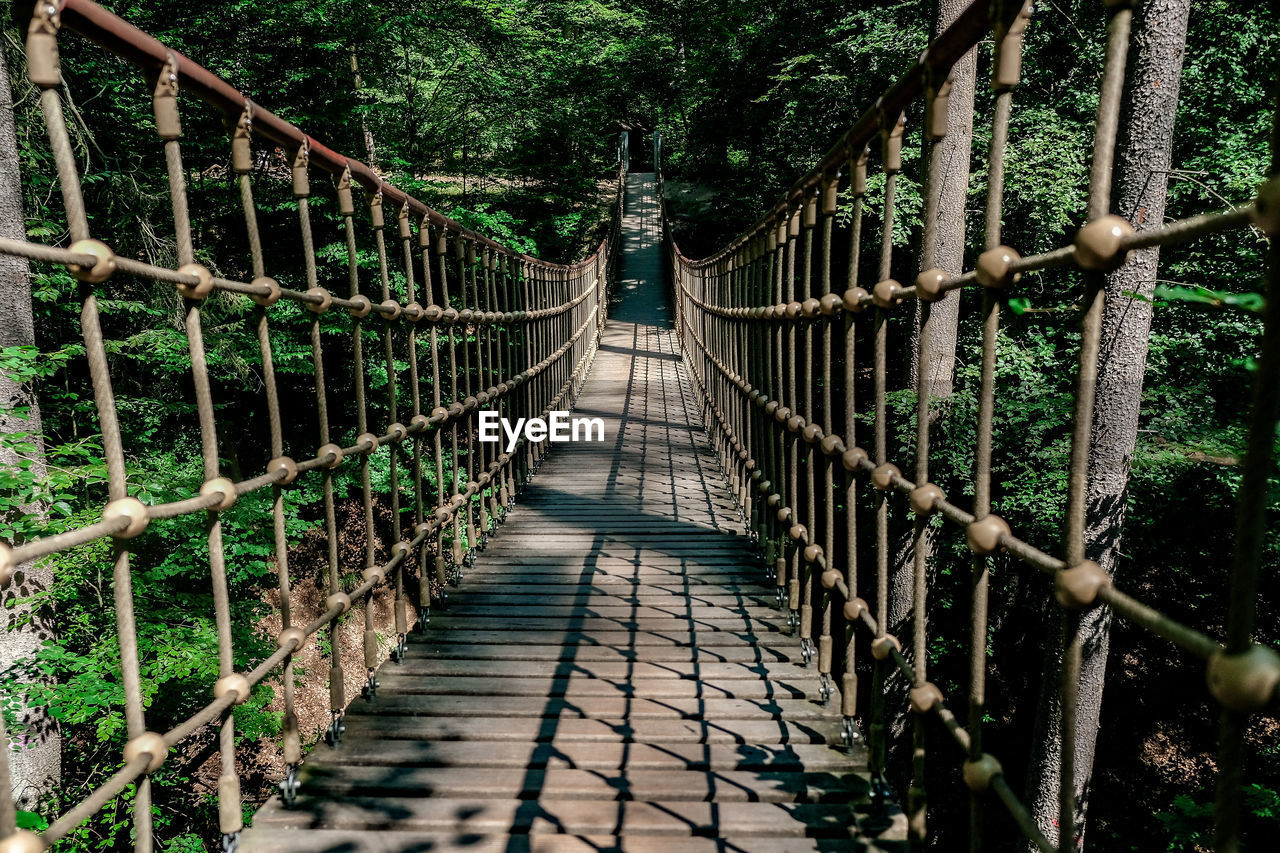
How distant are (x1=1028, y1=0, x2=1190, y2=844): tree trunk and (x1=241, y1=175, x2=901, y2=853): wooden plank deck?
2698 mm

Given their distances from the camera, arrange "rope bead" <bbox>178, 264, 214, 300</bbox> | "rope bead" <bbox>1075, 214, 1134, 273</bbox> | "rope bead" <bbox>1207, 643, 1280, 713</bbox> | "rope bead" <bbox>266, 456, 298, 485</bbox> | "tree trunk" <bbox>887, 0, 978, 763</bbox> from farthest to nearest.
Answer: "tree trunk" <bbox>887, 0, 978, 763</bbox> < "rope bead" <bbox>266, 456, 298, 485</bbox> < "rope bead" <bbox>178, 264, 214, 300</bbox> < "rope bead" <bbox>1075, 214, 1134, 273</bbox> < "rope bead" <bbox>1207, 643, 1280, 713</bbox>

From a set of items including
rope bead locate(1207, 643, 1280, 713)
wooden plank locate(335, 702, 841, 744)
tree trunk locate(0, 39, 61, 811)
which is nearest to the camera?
rope bead locate(1207, 643, 1280, 713)

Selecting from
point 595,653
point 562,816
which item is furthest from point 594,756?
point 595,653

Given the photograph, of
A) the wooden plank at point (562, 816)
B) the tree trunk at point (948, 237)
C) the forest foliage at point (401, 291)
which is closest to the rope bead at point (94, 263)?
the wooden plank at point (562, 816)

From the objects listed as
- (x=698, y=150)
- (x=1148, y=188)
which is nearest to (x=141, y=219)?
(x=1148, y=188)

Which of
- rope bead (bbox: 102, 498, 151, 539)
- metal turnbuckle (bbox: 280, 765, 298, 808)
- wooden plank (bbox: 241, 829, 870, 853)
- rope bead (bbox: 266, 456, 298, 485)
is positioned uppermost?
rope bead (bbox: 102, 498, 151, 539)

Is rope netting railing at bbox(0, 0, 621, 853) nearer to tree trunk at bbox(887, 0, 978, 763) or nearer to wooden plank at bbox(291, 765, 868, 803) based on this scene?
wooden plank at bbox(291, 765, 868, 803)

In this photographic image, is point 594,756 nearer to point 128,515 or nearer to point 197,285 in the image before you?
point 128,515

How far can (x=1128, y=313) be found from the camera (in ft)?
14.6

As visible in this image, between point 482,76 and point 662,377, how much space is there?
5.26 m

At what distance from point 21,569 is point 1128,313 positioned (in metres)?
6.66

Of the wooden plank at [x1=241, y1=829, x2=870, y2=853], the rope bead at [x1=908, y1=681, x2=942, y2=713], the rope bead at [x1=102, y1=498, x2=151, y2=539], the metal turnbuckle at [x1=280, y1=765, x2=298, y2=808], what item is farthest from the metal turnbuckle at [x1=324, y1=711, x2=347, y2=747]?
the rope bead at [x1=908, y1=681, x2=942, y2=713]

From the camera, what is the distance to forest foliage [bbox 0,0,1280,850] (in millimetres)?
5012

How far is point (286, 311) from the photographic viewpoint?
800cm
